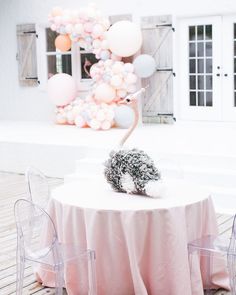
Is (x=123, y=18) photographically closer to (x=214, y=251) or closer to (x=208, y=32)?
(x=208, y=32)

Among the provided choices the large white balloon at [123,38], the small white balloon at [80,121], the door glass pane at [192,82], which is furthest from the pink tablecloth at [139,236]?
the door glass pane at [192,82]

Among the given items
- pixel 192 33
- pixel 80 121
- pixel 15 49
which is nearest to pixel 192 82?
pixel 192 33

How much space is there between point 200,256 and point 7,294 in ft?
4.10

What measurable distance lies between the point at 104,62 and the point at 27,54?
219 centimetres

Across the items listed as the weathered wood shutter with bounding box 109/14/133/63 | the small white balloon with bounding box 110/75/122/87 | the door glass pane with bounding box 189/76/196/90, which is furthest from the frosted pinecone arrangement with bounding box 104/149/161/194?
the weathered wood shutter with bounding box 109/14/133/63

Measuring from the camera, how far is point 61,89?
968cm

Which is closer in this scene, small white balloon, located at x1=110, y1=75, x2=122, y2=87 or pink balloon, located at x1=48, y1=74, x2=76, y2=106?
small white balloon, located at x1=110, y1=75, x2=122, y2=87

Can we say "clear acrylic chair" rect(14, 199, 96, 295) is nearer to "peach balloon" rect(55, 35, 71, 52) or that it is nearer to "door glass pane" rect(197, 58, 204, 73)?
"door glass pane" rect(197, 58, 204, 73)

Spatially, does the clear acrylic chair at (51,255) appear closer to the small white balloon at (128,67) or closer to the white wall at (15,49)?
the small white balloon at (128,67)

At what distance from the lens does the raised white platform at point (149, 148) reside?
20.7 feet

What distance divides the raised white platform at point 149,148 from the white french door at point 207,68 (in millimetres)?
273

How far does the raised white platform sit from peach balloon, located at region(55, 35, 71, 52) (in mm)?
1316

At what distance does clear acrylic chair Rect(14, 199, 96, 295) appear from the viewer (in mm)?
3398

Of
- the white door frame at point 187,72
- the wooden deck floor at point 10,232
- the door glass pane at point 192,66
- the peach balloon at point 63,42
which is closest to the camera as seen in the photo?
the wooden deck floor at point 10,232
